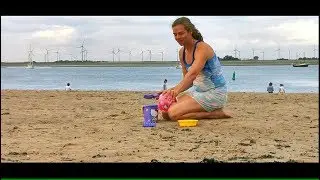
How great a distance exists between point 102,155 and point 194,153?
0.80m

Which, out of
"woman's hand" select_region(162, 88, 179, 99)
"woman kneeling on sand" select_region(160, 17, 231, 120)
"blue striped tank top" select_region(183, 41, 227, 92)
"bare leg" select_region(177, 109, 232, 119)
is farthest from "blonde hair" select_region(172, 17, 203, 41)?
"bare leg" select_region(177, 109, 232, 119)

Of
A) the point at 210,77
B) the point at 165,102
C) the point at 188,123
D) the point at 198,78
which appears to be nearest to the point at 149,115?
the point at 165,102

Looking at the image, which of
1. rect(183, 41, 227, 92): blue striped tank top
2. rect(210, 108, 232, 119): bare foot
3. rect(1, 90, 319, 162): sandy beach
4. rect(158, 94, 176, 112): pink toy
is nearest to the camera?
rect(1, 90, 319, 162): sandy beach

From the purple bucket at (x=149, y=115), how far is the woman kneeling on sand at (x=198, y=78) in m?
0.23

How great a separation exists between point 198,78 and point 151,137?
143 cm

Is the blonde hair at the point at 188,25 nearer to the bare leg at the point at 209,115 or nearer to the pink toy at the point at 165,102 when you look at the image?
the pink toy at the point at 165,102

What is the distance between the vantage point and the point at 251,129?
5.84m

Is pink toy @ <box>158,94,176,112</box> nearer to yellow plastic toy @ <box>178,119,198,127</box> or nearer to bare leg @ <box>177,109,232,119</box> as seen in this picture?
bare leg @ <box>177,109,232,119</box>

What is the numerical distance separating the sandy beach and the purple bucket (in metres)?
0.11

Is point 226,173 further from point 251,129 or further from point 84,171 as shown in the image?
point 251,129

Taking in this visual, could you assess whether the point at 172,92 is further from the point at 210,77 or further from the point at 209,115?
the point at 209,115

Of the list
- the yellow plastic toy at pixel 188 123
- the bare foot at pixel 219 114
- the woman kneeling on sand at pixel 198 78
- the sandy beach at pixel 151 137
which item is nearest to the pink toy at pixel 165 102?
the woman kneeling on sand at pixel 198 78

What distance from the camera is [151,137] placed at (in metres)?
5.25

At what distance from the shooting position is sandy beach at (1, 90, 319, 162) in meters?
4.30
